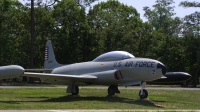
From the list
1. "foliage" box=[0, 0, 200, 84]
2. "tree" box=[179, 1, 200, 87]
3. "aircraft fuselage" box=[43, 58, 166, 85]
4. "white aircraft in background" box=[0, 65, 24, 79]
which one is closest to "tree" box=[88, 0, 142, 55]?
"foliage" box=[0, 0, 200, 84]

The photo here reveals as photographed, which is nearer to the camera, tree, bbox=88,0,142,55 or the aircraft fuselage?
the aircraft fuselage

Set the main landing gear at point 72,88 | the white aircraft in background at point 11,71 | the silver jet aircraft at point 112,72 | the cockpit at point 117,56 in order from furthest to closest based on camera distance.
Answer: the main landing gear at point 72,88, the cockpit at point 117,56, the silver jet aircraft at point 112,72, the white aircraft in background at point 11,71

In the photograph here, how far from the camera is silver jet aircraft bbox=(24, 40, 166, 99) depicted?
23.9 metres

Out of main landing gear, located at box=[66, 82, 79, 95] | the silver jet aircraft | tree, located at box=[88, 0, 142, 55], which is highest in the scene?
tree, located at box=[88, 0, 142, 55]

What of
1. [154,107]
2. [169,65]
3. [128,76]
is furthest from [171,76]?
[169,65]

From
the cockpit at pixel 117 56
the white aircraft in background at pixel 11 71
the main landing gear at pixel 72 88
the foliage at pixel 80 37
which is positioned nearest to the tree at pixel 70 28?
the foliage at pixel 80 37

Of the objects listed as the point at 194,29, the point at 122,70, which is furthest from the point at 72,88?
the point at 194,29

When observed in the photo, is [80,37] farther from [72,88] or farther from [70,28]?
[72,88]

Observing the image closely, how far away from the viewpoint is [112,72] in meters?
25.6

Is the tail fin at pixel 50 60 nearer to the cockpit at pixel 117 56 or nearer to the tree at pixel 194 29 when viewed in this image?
the cockpit at pixel 117 56

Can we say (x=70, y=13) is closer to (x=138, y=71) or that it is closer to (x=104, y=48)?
(x=104, y=48)

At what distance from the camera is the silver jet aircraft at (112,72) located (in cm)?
2394

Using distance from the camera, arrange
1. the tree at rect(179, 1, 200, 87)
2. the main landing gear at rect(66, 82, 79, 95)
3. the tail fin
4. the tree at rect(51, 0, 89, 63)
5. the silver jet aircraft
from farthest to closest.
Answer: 1. the tree at rect(51, 0, 89, 63)
2. the tree at rect(179, 1, 200, 87)
3. the tail fin
4. the main landing gear at rect(66, 82, 79, 95)
5. the silver jet aircraft

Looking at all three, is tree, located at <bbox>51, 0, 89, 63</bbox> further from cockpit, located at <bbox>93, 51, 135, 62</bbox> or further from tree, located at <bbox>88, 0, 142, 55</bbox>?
cockpit, located at <bbox>93, 51, 135, 62</bbox>
